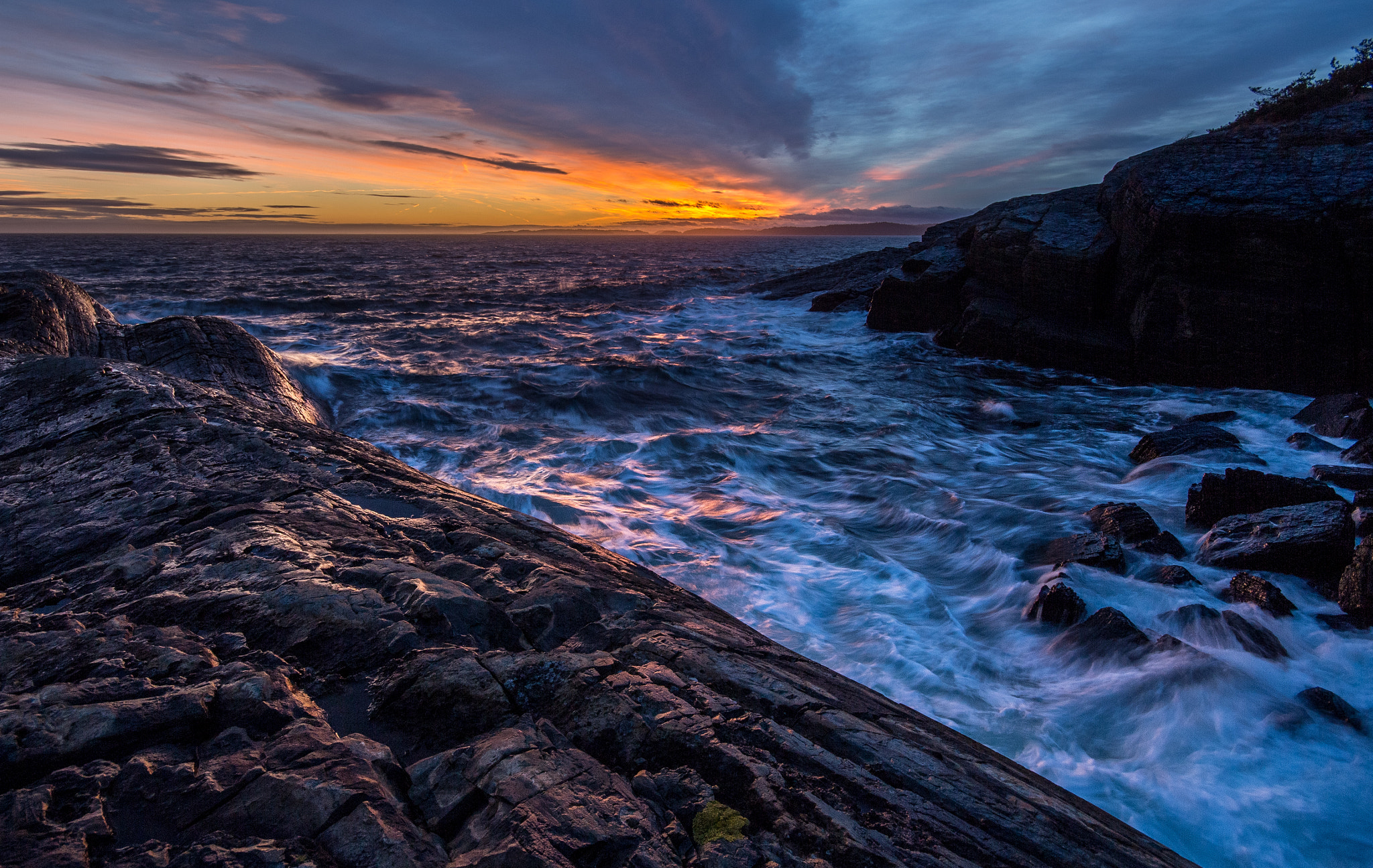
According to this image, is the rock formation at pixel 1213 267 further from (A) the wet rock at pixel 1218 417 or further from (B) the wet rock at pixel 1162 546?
(B) the wet rock at pixel 1162 546

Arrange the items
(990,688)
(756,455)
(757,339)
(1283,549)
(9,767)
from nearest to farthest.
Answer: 1. (9,767)
2. (990,688)
3. (1283,549)
4. (756,455)
5. (757,339)

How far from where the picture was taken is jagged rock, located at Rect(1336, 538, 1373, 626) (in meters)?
4.62

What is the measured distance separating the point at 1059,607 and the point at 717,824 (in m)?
4.53

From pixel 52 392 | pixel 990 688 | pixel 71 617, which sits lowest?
pixel 990 688

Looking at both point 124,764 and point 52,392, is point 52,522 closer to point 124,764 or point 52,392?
point 52,392

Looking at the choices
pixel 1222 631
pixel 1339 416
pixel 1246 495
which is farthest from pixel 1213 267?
pixel 1222 631

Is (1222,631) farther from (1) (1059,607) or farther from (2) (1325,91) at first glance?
(2) (1325,91)

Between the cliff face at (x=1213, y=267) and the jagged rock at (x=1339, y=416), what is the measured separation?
1.59 m

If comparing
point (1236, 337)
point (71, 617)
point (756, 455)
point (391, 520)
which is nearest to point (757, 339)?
point (756, 455)

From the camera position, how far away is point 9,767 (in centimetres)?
177

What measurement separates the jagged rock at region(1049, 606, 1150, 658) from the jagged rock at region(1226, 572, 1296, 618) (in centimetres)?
108

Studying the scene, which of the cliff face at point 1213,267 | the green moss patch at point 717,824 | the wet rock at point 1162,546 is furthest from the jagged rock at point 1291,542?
the cliff face at point 1213,267

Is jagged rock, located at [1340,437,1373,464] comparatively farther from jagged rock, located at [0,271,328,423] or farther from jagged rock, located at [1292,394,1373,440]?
jagged rock, located at [0,271,328,423]

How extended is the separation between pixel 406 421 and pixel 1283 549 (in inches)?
474
